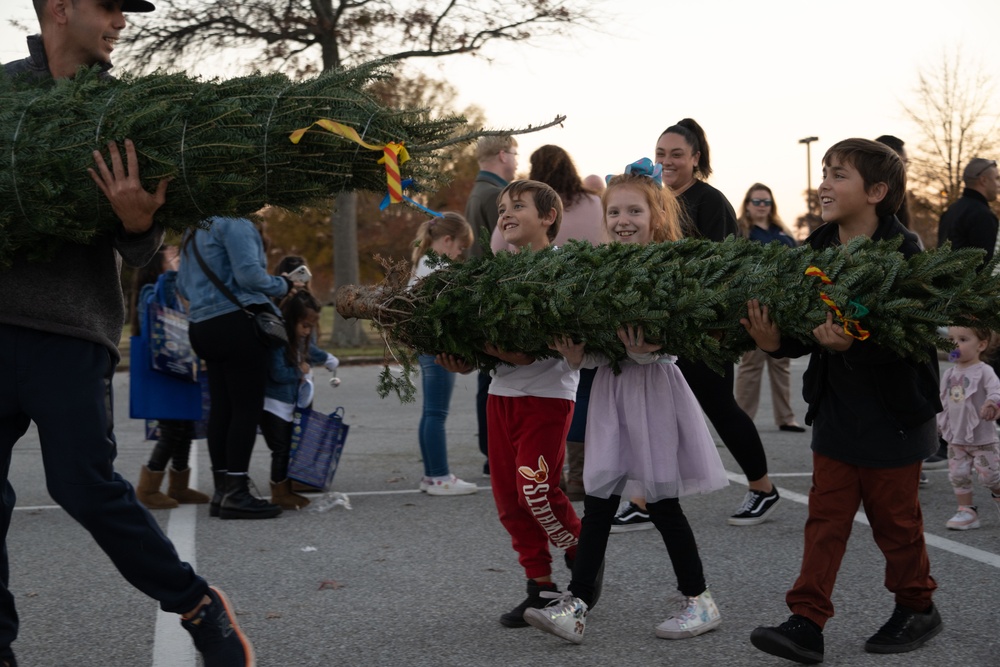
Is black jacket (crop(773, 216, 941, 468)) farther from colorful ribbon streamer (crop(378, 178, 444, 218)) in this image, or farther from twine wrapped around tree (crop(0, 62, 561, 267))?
twine wrapped around tree (crop(0, 62, 561, 267))

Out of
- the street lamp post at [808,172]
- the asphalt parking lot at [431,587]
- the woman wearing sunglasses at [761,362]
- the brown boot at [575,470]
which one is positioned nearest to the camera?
the asphalt parking lot at [431,587]

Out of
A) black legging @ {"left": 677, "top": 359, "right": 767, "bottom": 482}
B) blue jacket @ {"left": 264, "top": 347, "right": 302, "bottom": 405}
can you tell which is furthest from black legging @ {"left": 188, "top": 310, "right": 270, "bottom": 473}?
black legging @ {"left": 677, "top": 359, "right": 767, "bottom": 482}

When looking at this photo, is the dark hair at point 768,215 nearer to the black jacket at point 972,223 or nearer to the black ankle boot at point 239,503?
the black jacket at point 972,223

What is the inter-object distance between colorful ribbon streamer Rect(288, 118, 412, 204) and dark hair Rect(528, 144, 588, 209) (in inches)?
126

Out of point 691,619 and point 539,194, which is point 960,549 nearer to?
point 691,619

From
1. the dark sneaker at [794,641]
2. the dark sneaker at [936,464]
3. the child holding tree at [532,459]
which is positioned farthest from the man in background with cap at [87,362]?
the dark sneaker at [936,464]

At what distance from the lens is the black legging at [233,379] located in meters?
6.20

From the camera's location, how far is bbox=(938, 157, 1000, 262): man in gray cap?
7582mm

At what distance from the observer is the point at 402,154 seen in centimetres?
337

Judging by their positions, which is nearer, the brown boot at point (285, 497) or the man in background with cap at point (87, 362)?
the man in background with cap at point (87, 362)

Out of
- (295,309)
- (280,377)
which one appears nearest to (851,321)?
(280,377)

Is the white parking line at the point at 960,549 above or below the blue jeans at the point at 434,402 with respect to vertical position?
below

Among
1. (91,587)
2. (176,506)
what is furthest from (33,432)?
(91,587)

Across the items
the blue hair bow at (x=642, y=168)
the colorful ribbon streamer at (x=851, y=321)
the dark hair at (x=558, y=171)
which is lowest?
the colorful ribbon streamer at (x=851, y=321)
